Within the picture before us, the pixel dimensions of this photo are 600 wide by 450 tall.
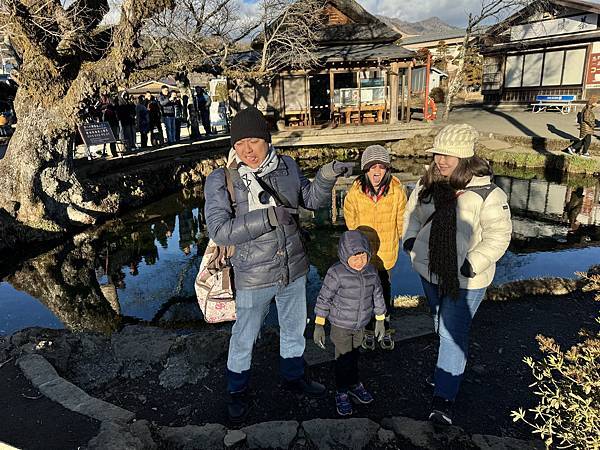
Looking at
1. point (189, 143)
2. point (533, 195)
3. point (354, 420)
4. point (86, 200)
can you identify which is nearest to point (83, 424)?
point (354, 420)

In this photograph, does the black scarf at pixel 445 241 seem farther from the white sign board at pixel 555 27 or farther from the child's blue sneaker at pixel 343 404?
the white sign board at pixel 555 27

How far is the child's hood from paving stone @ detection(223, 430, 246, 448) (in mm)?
1300

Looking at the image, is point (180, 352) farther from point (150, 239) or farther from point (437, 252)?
point (150, 239)

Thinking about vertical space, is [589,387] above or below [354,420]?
above

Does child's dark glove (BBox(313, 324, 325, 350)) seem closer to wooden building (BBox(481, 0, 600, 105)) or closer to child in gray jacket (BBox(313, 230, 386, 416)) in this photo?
child in gray jacket (BBox(313, 230, 386, 416))

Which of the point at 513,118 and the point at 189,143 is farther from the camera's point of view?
the point at 513,118

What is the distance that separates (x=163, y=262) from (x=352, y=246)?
557 cm

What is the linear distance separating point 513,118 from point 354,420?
66.6ft

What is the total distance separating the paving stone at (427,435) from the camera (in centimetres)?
253

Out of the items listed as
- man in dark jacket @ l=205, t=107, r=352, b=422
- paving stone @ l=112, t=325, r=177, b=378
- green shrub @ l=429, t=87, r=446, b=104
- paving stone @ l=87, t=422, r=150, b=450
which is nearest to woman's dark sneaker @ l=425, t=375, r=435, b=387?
man in dark jacket @ l=205, t=107, r=352, b=422

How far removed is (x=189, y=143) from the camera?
14.8m

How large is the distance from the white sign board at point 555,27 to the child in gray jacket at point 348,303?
2333cm

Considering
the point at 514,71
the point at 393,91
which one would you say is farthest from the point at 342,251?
the point at 514,71

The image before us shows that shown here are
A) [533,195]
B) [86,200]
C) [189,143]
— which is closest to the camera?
[86,200]
